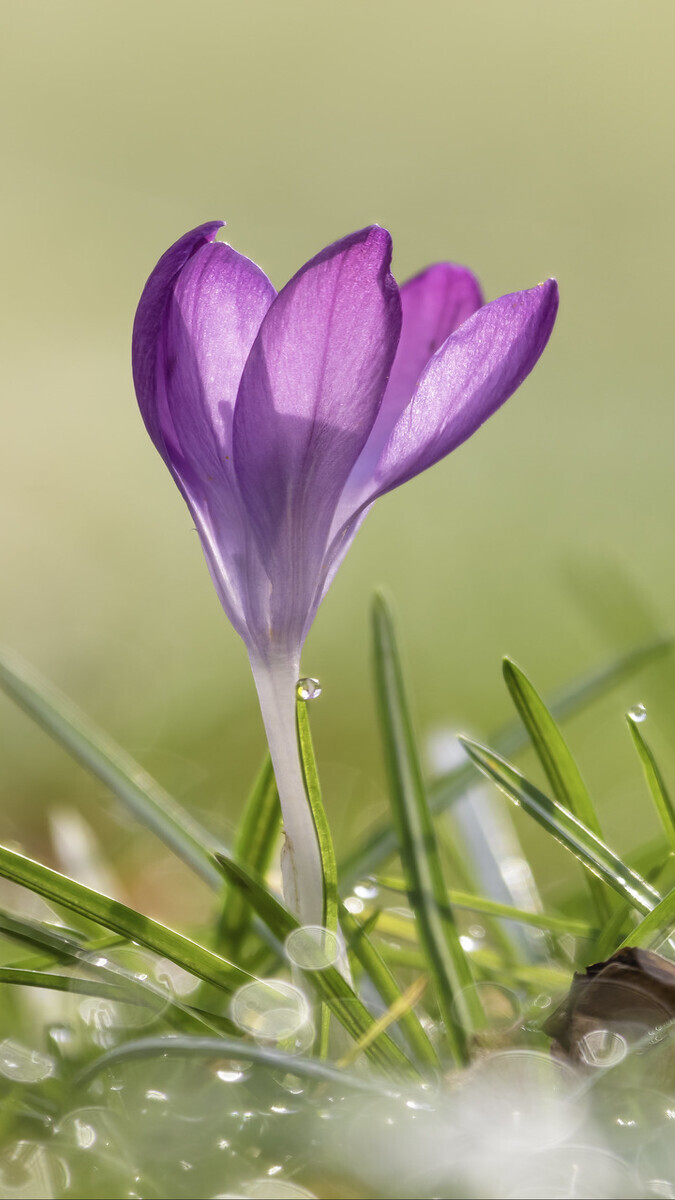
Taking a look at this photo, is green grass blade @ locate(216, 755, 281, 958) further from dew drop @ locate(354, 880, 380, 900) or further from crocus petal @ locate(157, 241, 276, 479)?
crocus petal @ locate(157, 241, 276, 479)

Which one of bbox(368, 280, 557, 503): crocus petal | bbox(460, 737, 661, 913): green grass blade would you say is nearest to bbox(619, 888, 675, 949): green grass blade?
bbox(460, 737, 661, 913): green grass blade

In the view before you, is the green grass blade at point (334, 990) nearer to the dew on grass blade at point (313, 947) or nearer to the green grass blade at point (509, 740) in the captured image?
the dew on grass blade at point (313, 947)

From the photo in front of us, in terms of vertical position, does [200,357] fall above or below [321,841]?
above

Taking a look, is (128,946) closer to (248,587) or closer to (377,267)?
(248,587)

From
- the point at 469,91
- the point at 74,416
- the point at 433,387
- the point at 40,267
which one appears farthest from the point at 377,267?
the point at 469,91

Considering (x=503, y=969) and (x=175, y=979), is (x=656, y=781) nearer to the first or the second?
(x=503, y=969)

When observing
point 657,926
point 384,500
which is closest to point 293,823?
point 657,926
